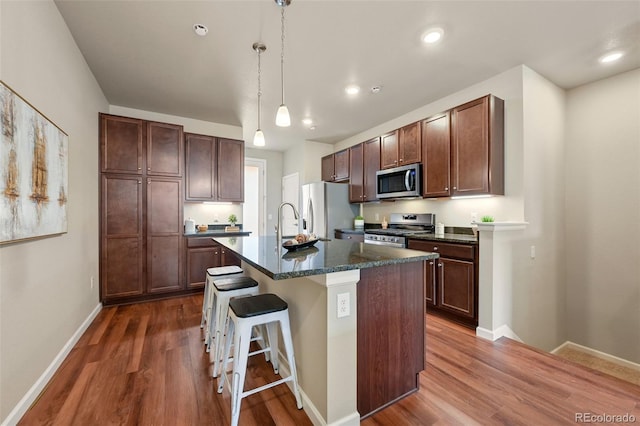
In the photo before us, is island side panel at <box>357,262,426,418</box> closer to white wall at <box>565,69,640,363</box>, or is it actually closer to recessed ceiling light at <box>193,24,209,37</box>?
recessed ceiling light at <box>193,24,209,37</box>

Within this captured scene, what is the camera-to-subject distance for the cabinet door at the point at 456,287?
2680 mm

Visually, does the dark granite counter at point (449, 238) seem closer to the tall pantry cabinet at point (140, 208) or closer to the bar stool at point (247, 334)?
the bar stool at point (247, 334)

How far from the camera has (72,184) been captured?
2.42 m

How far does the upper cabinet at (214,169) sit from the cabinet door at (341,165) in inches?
71.3

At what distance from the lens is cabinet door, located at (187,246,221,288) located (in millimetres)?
3896

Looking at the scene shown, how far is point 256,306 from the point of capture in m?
1.59

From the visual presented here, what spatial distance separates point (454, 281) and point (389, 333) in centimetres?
158

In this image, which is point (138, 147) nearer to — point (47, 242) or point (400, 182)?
point (47, 242)

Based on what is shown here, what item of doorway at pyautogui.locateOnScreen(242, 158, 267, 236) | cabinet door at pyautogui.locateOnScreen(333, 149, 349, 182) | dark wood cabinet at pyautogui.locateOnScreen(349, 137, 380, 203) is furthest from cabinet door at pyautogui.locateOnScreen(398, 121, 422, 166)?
doorway at pyautogui.locateOnScreen(242, 158, 267, 236)

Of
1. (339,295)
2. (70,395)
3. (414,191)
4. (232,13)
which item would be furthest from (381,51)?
(70,395)

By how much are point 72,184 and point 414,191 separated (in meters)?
3.68

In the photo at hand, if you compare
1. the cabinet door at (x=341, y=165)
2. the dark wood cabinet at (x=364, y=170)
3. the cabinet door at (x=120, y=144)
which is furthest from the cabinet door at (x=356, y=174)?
the cabinet door at (x=120, y=144)

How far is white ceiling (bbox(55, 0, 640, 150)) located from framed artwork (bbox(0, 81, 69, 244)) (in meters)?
1.05

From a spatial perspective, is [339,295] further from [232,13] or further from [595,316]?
[595,316]
